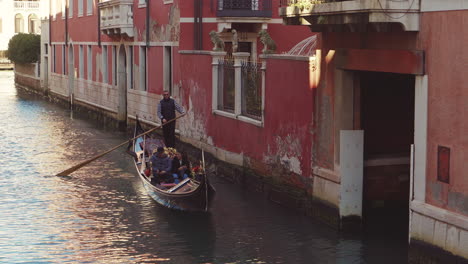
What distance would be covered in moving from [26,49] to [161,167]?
3446 cm

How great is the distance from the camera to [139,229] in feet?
39.9

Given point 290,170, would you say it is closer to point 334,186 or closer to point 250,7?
point 334,186

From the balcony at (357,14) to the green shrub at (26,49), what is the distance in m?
36.3

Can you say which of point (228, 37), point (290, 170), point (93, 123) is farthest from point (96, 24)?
point (290, 170)

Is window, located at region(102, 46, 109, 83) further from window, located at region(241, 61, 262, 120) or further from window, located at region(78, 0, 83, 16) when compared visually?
window, located at region(241, 61, 262, 120)

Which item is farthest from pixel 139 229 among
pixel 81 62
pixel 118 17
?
pixel 81 62

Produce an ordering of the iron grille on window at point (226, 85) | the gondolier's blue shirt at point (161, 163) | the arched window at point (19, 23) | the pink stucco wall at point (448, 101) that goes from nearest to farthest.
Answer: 1. the pink stucco wall at point (448, 101)
2. the gondolier's blue shirt at point (161, 163)
3. the iron grille on window at point (226, 85)
4. the arched window at point (19, 23)

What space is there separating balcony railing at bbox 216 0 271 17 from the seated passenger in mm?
7344

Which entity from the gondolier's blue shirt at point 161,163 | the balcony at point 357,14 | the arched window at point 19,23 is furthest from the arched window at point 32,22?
the balcony at point 357,14

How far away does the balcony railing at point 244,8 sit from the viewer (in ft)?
67.6

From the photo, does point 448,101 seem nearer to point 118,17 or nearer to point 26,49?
point 118,17

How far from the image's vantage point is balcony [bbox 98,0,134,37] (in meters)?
24.3

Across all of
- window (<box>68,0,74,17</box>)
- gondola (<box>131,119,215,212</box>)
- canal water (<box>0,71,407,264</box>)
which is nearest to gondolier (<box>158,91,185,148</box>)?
canal water (<box>0,71,407,264</box>)

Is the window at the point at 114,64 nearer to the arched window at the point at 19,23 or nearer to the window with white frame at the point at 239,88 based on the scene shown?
the window with white frame at the point at 239,88
